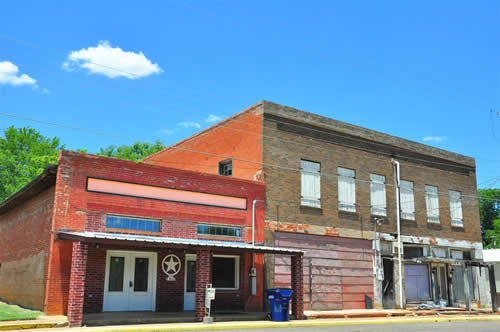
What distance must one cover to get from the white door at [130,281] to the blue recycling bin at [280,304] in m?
4.43

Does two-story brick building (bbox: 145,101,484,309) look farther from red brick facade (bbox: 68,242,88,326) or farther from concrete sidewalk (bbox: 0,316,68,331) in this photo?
concrete sidewalk (bbox: 0,316,68,331)

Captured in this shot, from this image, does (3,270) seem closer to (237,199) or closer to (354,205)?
(237,199)

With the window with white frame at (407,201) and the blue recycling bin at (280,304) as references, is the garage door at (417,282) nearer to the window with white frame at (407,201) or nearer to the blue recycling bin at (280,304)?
the window with white frame at (407,201)

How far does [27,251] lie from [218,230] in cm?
742

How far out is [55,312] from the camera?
16.4 meters

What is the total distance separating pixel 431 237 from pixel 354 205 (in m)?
6.42

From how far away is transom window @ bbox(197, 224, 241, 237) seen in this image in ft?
67.3

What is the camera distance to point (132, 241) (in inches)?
611

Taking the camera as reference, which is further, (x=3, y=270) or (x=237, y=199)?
(x=3, y=270)

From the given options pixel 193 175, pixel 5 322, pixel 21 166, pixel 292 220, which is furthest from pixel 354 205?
pixel 21 166

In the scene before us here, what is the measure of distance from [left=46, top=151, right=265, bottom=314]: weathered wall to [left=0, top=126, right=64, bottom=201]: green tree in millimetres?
31867

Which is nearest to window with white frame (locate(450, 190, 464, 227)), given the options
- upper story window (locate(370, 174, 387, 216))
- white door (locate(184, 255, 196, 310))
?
upper story window (locate(370, 174, 387, 216))

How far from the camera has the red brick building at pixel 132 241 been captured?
55.4 feet

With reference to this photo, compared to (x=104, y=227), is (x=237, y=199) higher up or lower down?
higher up
